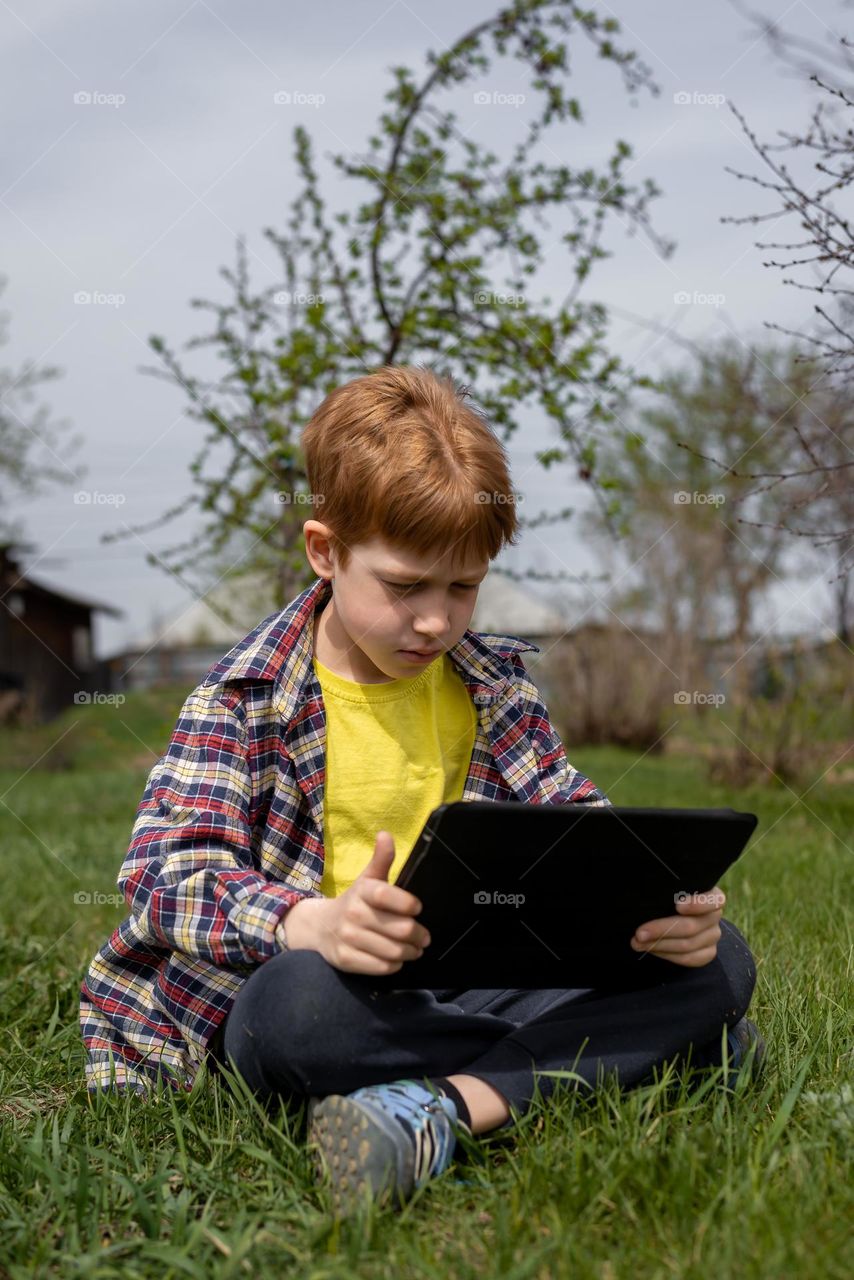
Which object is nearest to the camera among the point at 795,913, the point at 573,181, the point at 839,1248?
the point at 839,1248

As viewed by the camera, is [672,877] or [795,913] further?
[795,913]

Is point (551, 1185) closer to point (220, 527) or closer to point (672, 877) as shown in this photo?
point (672, 877)

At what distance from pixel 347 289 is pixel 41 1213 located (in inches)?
121

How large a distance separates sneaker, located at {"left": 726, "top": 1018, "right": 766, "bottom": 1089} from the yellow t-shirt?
1.89 feet

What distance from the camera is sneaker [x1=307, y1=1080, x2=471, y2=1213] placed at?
4.52 ft

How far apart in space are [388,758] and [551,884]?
53cm

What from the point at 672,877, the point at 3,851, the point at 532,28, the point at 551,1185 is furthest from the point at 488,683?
the point at 3,851

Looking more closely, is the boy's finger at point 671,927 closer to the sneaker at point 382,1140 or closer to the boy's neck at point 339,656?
the sneaker at point 382,1140

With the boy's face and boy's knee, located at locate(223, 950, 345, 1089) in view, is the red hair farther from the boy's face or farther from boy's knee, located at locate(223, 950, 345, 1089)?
boy's knee, located at locate(223, 950, 345, 1089)

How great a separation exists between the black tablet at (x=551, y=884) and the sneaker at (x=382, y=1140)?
0.57 feet

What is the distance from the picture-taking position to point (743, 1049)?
1.76m

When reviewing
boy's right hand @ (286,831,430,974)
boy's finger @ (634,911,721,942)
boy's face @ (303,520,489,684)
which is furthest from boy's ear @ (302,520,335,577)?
boy's finger @ (634,911,721,942)

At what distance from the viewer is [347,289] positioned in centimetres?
388

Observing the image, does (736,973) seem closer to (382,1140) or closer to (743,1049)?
(743,1049)
